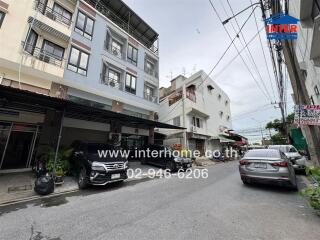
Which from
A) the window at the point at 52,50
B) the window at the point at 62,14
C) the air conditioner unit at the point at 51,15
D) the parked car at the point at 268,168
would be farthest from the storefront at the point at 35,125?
the parked car at the point at 268,168

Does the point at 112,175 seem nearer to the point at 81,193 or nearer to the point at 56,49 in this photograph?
the point at 81,193

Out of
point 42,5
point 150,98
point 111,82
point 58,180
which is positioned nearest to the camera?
point 58,180

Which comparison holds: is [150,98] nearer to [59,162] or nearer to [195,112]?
[195,112]

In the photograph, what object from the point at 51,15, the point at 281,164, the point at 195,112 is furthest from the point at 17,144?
the point at 195,112

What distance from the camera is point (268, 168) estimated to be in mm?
6422

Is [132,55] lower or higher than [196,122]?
higher

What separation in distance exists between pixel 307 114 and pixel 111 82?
13378mm

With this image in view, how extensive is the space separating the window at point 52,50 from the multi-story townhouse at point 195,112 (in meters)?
12.4

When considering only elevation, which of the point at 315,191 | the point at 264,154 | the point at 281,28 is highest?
the point at 281,28

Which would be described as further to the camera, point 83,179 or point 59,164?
point 59,164

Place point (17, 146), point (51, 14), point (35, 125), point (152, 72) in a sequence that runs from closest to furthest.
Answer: point (17, 146), point (35, 125), point (51, 14), point (152, 72)

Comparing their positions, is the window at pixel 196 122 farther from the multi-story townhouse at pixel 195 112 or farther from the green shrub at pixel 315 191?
the green shrub at pixel 315 191

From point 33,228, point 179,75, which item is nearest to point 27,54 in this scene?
point 33,228

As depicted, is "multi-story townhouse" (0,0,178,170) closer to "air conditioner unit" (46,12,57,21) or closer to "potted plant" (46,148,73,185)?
"air conditioner unit" (46,12,57,21)
